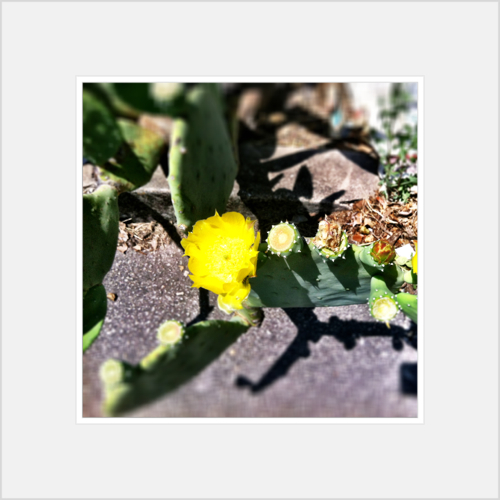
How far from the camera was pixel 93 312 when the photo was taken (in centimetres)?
105

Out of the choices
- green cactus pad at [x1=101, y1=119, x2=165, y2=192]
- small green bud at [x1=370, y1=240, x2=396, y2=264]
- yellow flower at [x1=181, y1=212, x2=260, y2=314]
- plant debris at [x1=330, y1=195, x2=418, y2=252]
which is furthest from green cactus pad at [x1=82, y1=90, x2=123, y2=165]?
plant debris at [x1=330, y1=195, x2=418, y2=252]

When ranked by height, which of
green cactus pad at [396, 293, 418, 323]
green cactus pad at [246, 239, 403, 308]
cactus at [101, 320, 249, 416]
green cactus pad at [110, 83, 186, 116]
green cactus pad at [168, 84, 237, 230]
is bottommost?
cactus at [101, 320, 249, 416]

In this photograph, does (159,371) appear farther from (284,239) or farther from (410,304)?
(410,304)

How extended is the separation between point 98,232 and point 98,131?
0.34 metres

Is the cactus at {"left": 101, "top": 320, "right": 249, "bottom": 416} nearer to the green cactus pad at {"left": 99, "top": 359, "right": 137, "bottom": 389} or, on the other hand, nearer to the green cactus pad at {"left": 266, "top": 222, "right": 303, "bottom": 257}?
the green cactus pad at {"left": 99, "top": 359, "right": 137, "bottom": 389}

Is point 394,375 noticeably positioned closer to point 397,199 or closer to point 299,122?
point 397,199

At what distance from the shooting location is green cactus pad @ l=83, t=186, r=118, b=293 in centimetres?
101

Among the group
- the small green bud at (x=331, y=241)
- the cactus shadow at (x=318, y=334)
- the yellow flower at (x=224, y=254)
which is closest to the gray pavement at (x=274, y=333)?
the cactus shadow at (x=318, y=334)

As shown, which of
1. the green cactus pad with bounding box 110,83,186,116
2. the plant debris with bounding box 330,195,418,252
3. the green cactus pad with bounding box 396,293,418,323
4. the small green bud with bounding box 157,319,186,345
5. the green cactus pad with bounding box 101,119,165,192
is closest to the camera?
the green cactus pad with bounding box 110,83,186,116

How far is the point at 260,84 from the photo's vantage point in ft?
2.75

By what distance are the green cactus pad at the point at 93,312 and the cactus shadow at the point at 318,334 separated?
40 centimetres

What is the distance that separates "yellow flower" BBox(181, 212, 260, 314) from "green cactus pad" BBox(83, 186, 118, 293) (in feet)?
0.82
